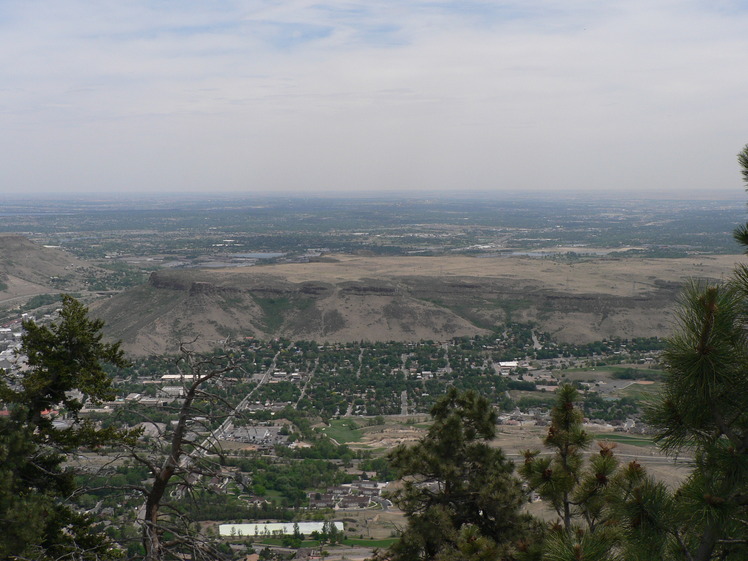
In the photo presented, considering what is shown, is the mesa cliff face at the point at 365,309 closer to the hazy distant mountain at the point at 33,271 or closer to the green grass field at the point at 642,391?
the green grass field at the point at 642,391

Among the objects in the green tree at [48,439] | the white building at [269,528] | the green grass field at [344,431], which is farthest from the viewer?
the green grass field at [344,431]

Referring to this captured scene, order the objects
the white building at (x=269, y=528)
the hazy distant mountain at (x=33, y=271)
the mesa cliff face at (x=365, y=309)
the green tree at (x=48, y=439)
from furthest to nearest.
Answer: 1. the hazy distant mountain at (x=33, y=271)
2. the mesa cliff face at (x=365, y=309)
3. the white building at (x=269, y=528)
4. the green tree at (x=48, y=439)

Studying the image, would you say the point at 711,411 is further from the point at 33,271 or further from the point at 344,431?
the point at 33,271

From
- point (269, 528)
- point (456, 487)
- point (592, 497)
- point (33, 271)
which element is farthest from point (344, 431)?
point (33, 271)

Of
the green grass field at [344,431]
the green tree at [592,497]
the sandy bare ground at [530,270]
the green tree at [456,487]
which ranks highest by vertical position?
the green tree at [592,497]

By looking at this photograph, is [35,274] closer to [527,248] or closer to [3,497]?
[527,248]

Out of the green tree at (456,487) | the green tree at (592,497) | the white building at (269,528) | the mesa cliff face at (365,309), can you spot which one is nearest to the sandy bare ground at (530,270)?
the mesa cliff face at (365,309)
